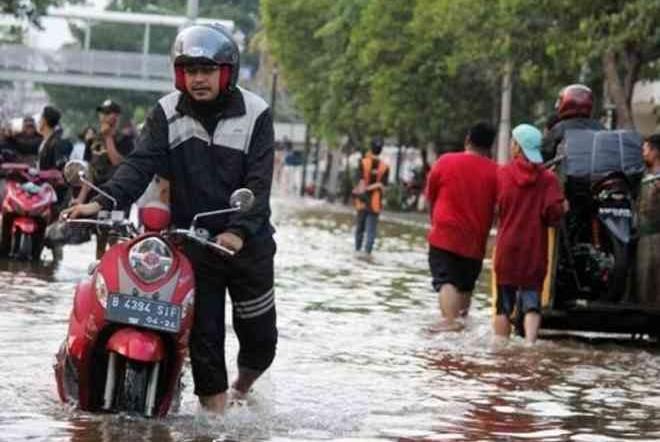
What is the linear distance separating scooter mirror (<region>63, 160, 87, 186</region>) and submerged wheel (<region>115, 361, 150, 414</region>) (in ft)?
2.65

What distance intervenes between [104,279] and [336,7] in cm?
5263

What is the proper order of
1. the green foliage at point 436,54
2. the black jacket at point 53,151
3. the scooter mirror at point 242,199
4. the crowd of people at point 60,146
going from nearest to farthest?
the scooter mirror at point 242,199
the crowd of people at point 60,146
the black jacket at point 53,151
the green foliage at point 436,54

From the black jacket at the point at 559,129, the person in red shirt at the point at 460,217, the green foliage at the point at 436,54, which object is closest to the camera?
the black jacket at the point at 559,129

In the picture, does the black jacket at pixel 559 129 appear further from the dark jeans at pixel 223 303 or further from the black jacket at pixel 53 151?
the black jacket at pixel 53 151

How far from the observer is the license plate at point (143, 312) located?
26.7 ft

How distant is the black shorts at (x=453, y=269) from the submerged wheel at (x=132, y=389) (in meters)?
6.28

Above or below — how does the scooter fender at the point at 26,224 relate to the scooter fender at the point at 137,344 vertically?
below

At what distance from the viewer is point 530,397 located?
1072 centimetres

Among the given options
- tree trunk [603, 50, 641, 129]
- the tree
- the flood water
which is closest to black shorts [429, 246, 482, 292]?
the flood water

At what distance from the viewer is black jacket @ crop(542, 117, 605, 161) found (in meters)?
14.1

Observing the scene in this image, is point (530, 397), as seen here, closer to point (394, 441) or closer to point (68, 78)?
point (394, 441)

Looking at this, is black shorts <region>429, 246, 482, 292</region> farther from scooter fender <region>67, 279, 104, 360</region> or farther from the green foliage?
the green foliage

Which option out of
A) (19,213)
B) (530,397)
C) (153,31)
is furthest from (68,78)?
(530,397)

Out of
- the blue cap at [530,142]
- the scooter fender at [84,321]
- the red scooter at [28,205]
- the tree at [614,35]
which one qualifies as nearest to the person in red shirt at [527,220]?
the blue cap at [530,142]
